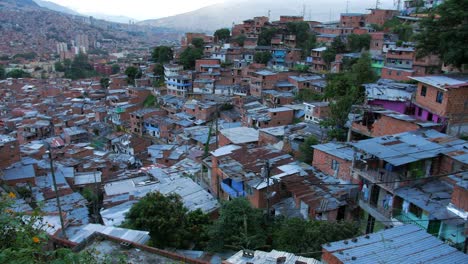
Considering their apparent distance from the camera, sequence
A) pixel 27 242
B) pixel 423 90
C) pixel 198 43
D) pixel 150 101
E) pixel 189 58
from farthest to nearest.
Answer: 1. pixel 198 43
2. pixel 189 58
3. pixel 150 101
4. pixel 423 90
5. pixel 27 242

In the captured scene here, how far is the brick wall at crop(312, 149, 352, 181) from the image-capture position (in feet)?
41.8

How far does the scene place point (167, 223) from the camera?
35.6 feet

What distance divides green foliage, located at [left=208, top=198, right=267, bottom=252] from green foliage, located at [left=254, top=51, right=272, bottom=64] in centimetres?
2919

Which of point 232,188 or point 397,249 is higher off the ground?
point 397,249

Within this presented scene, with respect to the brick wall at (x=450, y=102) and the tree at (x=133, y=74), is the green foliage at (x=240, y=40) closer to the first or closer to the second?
the tree at (x=133, y=74)

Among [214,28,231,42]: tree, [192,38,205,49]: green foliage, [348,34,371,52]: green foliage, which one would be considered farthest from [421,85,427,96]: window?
[214,28,231,42]: tree

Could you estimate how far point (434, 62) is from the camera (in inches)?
986

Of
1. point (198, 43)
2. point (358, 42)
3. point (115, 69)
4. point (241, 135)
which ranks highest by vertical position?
point (358, 42)

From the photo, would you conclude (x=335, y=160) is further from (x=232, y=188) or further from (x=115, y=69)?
(x=115, y=69)

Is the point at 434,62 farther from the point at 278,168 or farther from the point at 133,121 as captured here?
the point at 133,121

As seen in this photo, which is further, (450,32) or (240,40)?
(240,40)

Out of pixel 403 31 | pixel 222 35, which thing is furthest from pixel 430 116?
pixel 222 35

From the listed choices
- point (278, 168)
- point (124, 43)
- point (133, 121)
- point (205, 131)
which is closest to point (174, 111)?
point (133, 121)

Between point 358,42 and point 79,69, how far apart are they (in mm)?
57831
